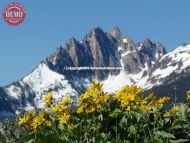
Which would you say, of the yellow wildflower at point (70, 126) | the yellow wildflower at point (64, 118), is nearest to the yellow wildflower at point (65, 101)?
the yellow wildflower at point (64, 118)

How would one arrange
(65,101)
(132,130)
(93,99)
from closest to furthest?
(93,99) < (65,101) < (132,130)

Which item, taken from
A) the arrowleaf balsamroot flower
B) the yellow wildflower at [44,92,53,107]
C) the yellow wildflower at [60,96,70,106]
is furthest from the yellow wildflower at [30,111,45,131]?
the arrowleaf balsamroot flower

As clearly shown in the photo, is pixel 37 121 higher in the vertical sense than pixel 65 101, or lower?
lower

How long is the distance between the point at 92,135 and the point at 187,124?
151 cm

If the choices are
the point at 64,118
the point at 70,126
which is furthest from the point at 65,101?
the point at 70,126

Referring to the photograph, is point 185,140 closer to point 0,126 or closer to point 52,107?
point 52,107

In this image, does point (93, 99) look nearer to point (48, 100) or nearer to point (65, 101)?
point (65, 101)

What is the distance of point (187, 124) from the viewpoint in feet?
28.8

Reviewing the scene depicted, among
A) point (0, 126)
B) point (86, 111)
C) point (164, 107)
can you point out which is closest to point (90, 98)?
point (86, 111)

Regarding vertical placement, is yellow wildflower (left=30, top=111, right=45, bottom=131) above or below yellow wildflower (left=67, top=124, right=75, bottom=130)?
above

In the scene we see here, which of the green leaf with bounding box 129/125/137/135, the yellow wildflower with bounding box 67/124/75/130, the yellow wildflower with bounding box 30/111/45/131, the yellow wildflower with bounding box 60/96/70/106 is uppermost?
the yellow wildflower with bounding box 60/96/70/106

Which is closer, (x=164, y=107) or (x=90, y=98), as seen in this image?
(x=90, y=98)

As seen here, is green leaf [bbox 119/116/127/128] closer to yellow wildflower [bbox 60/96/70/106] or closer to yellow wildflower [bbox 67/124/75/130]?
yellow wildflower [bbox 67/124/75/130]

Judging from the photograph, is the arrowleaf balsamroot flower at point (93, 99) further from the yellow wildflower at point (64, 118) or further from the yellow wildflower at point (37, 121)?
the yellow wildflower at point (37, 121)
